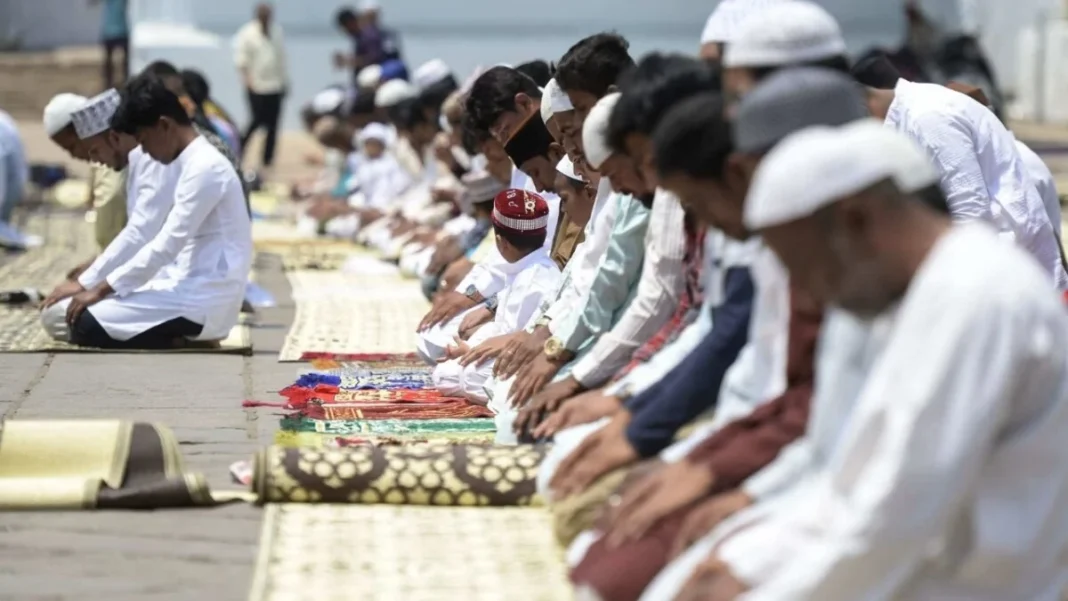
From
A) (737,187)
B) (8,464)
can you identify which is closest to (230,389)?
(8,464)

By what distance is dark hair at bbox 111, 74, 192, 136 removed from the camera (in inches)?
294

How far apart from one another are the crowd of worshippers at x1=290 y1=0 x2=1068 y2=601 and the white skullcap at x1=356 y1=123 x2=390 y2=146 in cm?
750

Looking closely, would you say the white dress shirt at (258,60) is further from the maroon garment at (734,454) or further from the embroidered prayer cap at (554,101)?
the maroon garment at (734,454)

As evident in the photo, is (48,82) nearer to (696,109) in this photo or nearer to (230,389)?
(230,389)

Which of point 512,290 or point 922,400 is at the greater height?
point 922,400

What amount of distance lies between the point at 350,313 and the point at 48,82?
14.9 meters

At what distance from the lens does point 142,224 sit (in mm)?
7930

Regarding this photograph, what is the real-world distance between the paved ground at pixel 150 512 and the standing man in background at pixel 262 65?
9.57 m

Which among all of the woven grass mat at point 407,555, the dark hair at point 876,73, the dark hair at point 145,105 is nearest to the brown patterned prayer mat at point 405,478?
the woven grass mat at point 407,555

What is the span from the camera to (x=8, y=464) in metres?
4.94

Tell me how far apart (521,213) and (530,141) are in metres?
0.27

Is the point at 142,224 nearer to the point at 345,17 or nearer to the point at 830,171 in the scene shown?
the point at 830,171

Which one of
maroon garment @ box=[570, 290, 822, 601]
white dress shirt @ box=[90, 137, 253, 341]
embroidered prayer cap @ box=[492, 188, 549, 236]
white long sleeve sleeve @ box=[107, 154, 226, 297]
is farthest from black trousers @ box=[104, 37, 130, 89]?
maroon garment @ box=[570, 290, 822, 601]

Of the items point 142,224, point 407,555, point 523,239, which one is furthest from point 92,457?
point 142,224
